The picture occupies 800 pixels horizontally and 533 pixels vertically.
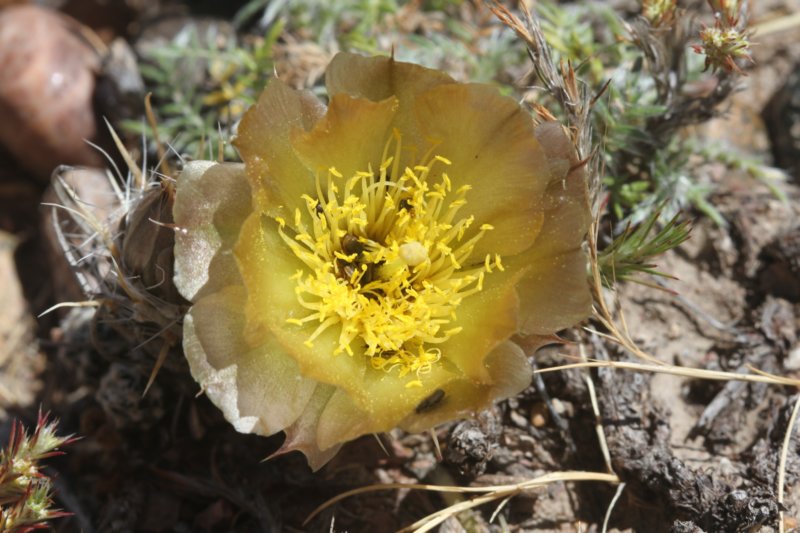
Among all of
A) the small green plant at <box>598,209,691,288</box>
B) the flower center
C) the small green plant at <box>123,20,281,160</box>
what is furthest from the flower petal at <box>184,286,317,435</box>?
the small green plant at <box>123,20,281,160</box>

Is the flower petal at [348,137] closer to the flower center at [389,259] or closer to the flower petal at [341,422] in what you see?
the flower center at [389,259]

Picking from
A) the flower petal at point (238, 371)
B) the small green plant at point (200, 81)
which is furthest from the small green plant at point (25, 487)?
the small green plant at point (200, 81)

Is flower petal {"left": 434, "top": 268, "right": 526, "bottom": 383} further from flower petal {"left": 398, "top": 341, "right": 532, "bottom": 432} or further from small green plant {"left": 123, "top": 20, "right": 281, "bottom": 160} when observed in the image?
small green plant {"left": 123, "top": 20, "right": 281, "bottom": 160}

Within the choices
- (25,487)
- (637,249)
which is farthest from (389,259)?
(25,487)

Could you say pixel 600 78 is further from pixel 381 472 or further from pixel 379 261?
pixel 381 472

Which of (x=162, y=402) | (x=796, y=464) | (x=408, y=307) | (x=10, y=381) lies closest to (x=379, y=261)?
(x=408, y=307)

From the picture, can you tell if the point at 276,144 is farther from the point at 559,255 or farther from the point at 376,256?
the point at 559,255
